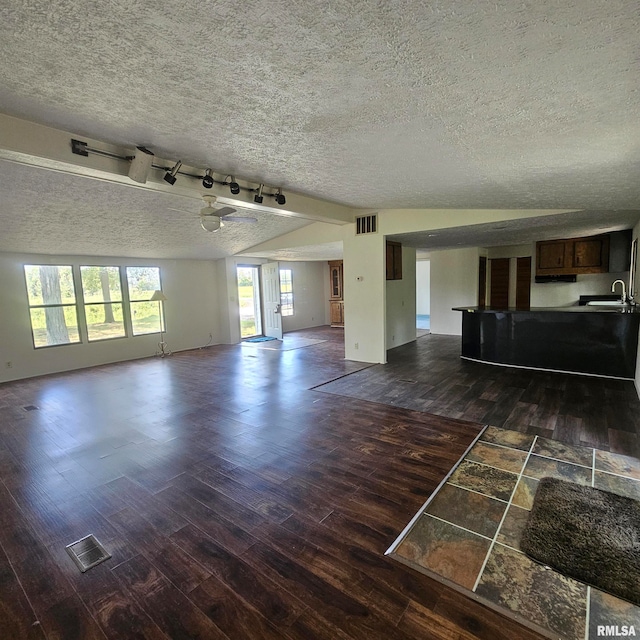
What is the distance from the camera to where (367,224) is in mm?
6156

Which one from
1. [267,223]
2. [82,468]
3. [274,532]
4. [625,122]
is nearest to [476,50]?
[625,122]

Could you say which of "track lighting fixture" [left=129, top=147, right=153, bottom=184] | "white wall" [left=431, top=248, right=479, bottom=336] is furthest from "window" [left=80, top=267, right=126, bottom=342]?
"white wall" [left=431, top=248, right=479, bottom=336]

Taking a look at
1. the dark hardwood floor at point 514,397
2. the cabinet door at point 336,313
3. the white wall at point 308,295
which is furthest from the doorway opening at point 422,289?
the dark hardwood floor at point 514,397

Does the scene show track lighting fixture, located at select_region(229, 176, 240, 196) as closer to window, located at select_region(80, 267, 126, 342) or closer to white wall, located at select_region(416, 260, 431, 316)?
window, located at select_region(80, 267, 126, 342)

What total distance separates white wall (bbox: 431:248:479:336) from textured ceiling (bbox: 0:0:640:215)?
5.52m

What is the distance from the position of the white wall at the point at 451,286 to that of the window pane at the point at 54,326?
27.5 feet

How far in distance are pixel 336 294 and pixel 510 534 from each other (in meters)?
10.3

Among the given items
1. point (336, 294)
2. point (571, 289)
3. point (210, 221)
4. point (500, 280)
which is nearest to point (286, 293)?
point (336, 294)

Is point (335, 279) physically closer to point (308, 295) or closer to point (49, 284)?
point (308, 295)

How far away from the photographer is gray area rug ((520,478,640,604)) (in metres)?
1.71

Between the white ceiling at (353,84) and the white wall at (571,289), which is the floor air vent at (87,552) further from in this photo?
the white wall at (571,289)

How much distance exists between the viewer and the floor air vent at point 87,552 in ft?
6.22

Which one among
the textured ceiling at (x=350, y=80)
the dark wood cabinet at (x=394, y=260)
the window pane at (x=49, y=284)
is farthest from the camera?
the dark wood cabinet at (x=394, y=260)

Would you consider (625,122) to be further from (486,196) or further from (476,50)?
(486,196)
